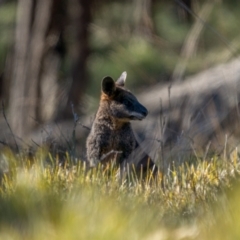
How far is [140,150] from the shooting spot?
7.61 m

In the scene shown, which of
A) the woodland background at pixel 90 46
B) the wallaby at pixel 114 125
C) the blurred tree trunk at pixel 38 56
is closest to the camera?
the wallaby at pixel 114 125

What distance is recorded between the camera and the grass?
476cm

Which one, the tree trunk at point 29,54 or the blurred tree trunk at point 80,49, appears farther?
the blurred tree trunk at point 80,49

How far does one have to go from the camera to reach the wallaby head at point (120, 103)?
7.83m

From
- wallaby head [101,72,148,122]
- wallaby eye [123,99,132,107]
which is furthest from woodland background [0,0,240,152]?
wallaby eye [123,99,132,107]

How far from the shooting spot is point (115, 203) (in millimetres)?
5305

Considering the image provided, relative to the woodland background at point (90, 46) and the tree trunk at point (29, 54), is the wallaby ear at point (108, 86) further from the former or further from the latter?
the tree trunk at point (29, 54)

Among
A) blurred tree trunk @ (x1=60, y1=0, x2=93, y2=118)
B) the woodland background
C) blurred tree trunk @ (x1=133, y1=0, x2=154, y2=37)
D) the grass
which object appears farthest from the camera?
blurred tree trunk @ (x1=60, y1=0, x2=93, y2=118)

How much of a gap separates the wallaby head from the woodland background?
9.35 meters

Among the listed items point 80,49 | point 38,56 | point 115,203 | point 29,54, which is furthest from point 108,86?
point 80,49

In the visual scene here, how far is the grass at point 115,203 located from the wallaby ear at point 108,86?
1.22 metres

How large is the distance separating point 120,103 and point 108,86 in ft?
0.57

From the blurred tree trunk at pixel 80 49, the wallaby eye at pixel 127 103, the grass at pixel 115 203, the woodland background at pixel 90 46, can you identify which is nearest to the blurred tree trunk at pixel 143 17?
the woodland background at pixel 90 46

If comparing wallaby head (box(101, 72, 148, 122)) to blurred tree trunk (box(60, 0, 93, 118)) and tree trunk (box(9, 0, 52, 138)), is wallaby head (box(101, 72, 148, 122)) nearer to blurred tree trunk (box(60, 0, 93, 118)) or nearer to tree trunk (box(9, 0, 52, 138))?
tree trunk (box(9, 0, 52, 138))
